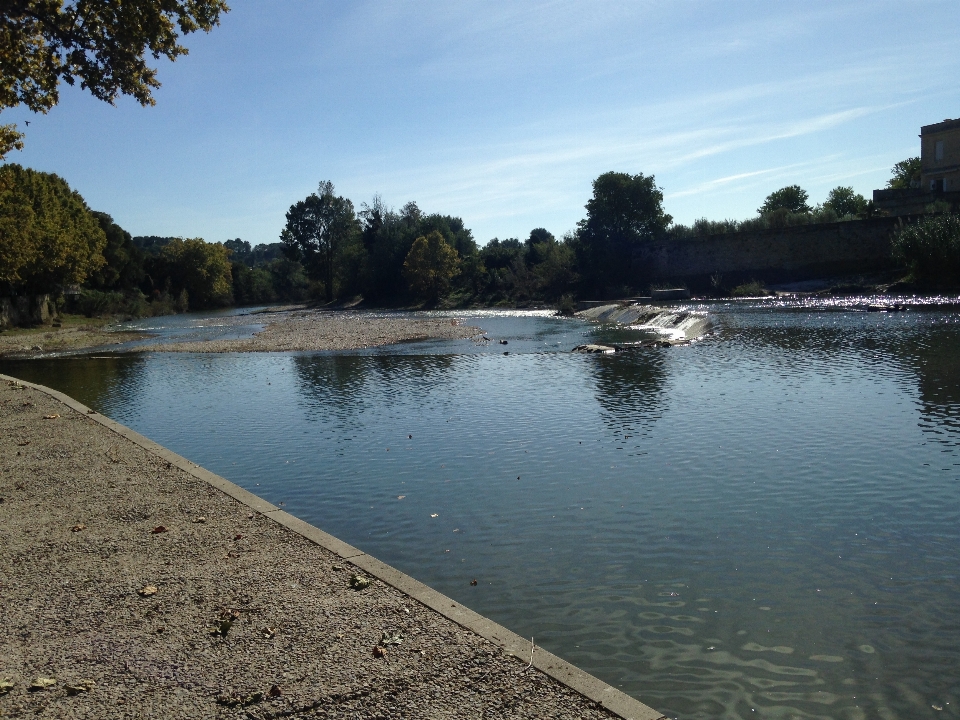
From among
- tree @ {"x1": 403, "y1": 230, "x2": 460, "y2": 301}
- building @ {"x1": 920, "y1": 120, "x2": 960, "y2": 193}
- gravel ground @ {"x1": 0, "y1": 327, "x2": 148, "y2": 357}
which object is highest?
building @ {"x1": 920, "y1": 120, "x2": 960, "y2": 193}

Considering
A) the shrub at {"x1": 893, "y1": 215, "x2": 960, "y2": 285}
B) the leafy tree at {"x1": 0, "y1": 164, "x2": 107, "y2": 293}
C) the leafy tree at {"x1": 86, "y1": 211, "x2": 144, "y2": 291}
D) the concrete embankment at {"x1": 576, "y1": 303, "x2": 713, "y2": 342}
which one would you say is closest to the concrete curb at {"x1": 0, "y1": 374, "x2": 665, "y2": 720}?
the concrete embankment at {"x1": 576, "y1": 303, "x2": 713, "y2": 342}

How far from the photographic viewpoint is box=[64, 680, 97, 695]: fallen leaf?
4492mm

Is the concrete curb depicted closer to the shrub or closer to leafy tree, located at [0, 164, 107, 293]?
leafy tree, located at [0, 164, 107, 293]

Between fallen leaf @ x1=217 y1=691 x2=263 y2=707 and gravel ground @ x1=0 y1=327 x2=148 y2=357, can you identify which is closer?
fallen leaf @ x1=217 y1=691 x2=263 y2=707

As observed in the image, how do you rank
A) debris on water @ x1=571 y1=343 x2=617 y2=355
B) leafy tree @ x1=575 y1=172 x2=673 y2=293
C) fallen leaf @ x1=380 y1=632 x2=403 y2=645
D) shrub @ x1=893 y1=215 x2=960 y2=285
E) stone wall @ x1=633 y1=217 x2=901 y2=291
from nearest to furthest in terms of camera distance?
1. fallen leaf @ x1=380 y1=632 x2=403 y2=645
2. debris on water @ x1=571 y1=343 x2=617 y2=355
3. shrub @ x1=893 y1=215 x2=960 y2=285
4. stone wall @ x1=633 y1=217 x2=901 y2=291
5. leafy tree @ x1=575 y1=172 x2=673 y2=293

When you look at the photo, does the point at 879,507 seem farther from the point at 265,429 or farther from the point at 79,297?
the point at 79,297

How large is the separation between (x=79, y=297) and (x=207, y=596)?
60.4 meters

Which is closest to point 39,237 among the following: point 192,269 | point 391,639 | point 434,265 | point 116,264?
point 116,264

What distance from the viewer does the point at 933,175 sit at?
2180 inches

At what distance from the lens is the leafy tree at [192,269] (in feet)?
284

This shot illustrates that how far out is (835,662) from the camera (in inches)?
213

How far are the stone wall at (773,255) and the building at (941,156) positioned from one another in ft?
27.5

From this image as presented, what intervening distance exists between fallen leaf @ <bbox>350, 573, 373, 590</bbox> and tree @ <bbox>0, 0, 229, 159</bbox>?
41.5ft

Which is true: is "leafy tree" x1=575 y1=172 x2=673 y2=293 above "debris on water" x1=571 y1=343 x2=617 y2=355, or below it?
above
